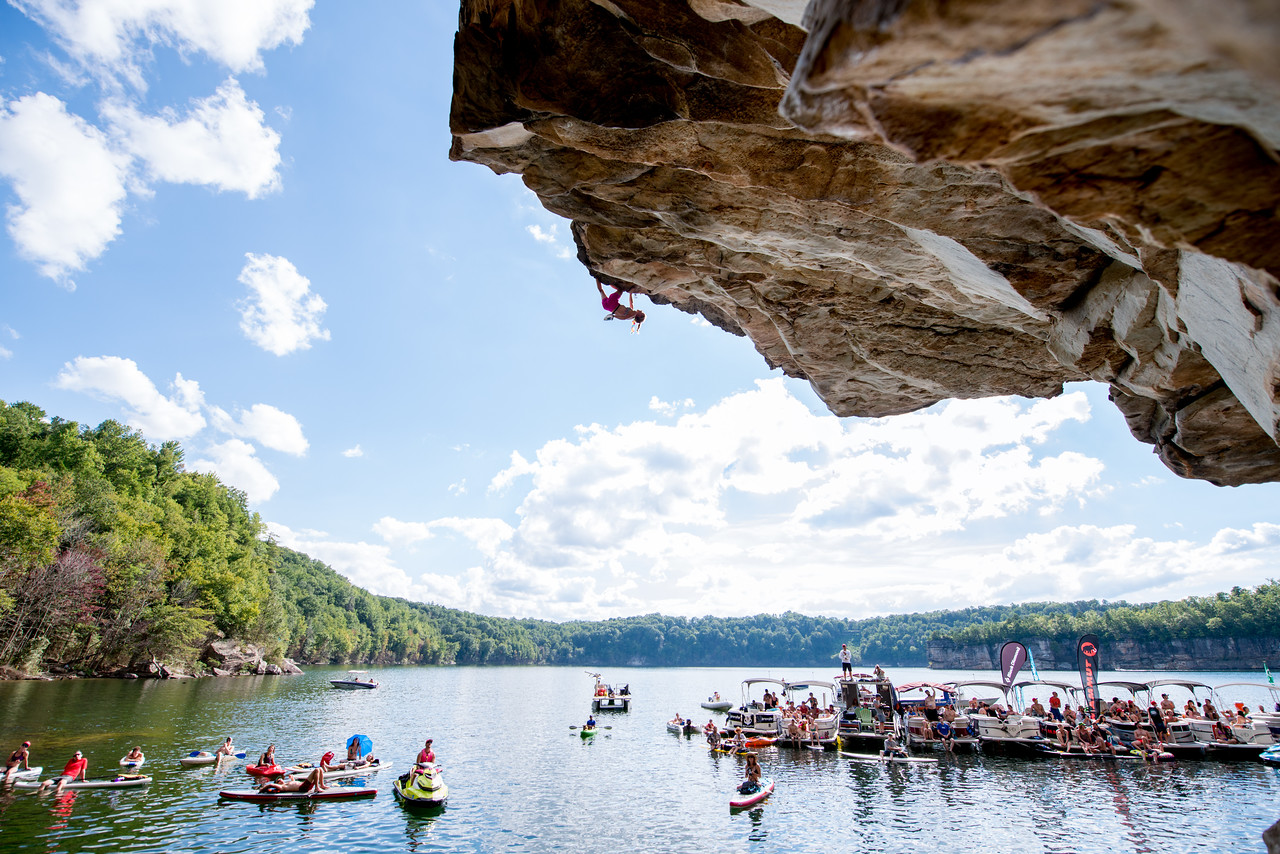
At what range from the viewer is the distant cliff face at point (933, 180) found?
2427mm

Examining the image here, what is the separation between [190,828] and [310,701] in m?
37.0

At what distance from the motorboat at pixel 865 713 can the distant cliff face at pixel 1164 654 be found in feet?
326

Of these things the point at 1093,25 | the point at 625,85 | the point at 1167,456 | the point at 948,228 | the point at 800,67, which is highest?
the point at 625,85

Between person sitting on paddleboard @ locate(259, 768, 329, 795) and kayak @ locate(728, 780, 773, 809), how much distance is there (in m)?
13.4

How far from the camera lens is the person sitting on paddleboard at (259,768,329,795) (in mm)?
19250

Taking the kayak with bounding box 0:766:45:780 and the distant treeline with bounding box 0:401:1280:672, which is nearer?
the kayak with bounding box 0:766:45:780

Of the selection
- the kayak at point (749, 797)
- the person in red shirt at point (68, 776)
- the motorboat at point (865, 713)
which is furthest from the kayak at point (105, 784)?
the motorboat at point (865, 713)

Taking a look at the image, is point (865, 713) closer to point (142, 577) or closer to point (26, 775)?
point (26, 775)

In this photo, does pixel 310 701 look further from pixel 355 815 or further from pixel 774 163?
pixel 774 163

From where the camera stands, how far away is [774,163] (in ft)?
27.4

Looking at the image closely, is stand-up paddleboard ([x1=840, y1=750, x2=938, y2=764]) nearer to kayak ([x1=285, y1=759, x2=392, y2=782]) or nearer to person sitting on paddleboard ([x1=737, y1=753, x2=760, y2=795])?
person sitting on paddleboard ([x1=737, y1=753, x2=760, y2=795])

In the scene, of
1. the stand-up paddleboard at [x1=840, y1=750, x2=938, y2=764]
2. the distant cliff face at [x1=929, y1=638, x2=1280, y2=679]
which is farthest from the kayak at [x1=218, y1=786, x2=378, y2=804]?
the distant cliff face at [x1=929, y1=638, x2=1280, y2=679]

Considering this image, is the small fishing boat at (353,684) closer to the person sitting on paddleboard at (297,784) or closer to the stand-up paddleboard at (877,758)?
the person sitting on paddleboard at (297,784)

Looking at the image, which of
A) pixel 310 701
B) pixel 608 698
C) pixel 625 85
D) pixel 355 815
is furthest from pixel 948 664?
pixel 625 85
